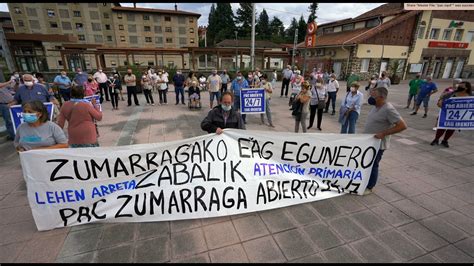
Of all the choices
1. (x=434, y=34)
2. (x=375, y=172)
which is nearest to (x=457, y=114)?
(x=375, y=172)

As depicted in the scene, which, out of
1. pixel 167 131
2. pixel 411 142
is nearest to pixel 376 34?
pixel 411 142

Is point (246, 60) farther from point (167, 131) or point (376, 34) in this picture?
point (167, 131)

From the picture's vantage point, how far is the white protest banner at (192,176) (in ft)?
9.02

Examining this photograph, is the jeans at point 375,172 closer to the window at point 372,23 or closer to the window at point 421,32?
the window at point 372,23

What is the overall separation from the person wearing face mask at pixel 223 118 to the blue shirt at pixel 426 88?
9.15m

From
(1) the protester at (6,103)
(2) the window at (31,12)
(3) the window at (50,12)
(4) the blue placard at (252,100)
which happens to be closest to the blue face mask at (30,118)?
(1) the protester at (6,103)

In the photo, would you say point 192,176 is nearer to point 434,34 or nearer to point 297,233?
point 297,233

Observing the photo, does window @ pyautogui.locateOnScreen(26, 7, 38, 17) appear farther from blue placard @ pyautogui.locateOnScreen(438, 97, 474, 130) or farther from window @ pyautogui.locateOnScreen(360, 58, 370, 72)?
blue placard @ pyautogui.locateOnScreen(438, 97, 474, 130)

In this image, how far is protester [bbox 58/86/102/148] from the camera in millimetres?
3404

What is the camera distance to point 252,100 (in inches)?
302

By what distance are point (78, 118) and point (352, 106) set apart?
5.87 metres

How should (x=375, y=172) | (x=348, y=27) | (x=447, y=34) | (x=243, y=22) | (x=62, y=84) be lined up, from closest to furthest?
(x=375, y=172)
(x=62, y=84)
(x=447, y=34)
(x=348, y=27)
(x=243, y=22)

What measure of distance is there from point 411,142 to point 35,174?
830cm

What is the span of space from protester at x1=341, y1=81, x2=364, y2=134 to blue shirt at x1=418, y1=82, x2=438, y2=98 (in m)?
5.32
